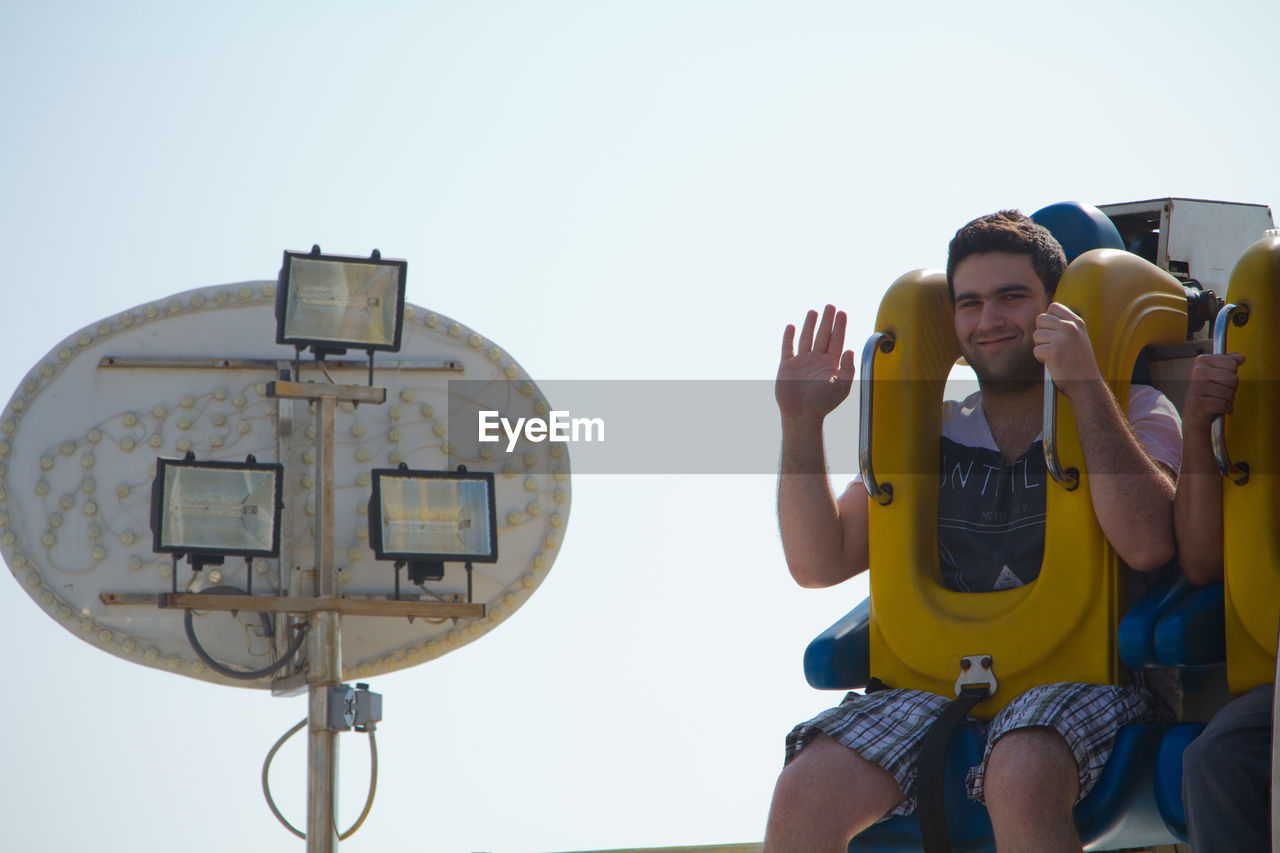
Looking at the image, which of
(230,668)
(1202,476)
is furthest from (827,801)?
(230,668)

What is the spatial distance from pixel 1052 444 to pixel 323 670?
2.09 meters

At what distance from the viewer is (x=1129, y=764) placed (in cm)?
248

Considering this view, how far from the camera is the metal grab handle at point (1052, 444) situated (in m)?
2.63

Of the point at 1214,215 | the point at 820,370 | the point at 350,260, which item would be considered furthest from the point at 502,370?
the point at 1214,215

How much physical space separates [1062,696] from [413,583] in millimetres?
2175

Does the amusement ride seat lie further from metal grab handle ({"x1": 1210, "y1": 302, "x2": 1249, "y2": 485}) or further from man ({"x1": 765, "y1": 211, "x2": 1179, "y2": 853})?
metal grab handle ({"x1": 1210, "y1": 302, "x2": 1249, "y2": 485})

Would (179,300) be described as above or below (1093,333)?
above

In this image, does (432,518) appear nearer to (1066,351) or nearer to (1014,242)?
(1014,242)

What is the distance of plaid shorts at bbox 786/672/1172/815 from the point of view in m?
2.49

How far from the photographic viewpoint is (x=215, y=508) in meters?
3.96

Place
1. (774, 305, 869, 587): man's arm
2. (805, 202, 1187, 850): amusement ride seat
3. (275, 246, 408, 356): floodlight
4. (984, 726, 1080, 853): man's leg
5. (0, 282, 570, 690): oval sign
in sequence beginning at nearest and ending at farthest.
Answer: (984, 726, 1080, 853): man's leg, (805, 202, 1187, 850): amusement ride seat, (774, 305, 869, 587): man's arm, (275, 246, 408, 356): floodlight, (0, 282, 570, 690): oval sign

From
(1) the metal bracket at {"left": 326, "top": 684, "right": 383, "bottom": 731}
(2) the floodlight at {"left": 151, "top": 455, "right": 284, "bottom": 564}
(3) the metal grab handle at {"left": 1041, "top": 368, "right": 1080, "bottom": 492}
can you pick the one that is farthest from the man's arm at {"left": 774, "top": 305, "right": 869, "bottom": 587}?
(2) the floodlight at {"left": 151, "top": 455, "right": 284, "bottom": 564}

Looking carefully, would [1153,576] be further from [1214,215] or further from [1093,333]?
[1214,215]

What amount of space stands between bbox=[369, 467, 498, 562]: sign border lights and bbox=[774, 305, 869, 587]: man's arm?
126 centimetres
